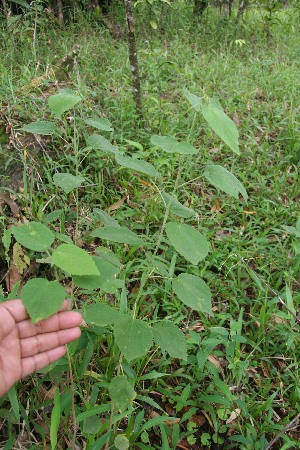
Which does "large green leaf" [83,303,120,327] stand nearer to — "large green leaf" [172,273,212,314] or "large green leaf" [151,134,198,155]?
"large green leaf" [172,273,212,314]

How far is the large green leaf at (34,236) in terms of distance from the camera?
1054 mm

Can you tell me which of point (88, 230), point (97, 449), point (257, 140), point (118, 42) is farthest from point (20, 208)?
point (118, 42)

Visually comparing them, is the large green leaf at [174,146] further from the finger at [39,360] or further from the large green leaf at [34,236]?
the finger at [39,360]

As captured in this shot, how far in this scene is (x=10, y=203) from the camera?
95.0 inches

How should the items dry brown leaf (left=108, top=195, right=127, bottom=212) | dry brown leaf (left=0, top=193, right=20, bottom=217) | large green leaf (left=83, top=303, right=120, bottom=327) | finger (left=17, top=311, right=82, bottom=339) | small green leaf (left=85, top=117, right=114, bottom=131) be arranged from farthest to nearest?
1. dry brown leaf (left=108, top=195, right=127, bottom=212)
2. dry brown leaf (left=0, top=193, right=20, bottom=217)
3. small green leaf (left=85, top=117, right=114, bottom=131)
4. finger (left=17, top=311, right=82, bottom=339)
5. large green leaf (left=83, top=303, right=120, bottom=327)

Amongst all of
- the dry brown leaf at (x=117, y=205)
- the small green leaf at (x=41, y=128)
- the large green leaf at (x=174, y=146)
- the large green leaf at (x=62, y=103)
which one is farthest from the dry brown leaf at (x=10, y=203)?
the large green leaf at (x=174, y=146)

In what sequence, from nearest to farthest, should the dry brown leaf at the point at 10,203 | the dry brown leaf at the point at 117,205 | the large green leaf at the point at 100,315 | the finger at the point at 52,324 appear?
the large green leaf at the point at 100,315 < the finger at the point at 52,324 < the dry brown leaf at the point at 10,203 < the dry brown leaf at the point at 117,205

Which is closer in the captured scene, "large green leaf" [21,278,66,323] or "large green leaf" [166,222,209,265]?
"large green leaf" [21,278,66,323]

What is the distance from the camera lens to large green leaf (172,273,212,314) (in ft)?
3.79

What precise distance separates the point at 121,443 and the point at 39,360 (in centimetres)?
46

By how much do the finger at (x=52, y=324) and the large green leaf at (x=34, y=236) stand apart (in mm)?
336

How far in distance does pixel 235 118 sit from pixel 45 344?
308 cm

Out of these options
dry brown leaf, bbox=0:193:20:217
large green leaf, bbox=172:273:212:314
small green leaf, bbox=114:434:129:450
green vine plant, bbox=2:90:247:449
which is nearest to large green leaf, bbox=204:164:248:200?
green vine plant, bbox=2:90:247:449

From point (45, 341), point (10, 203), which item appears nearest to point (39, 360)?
point (45, 341)
